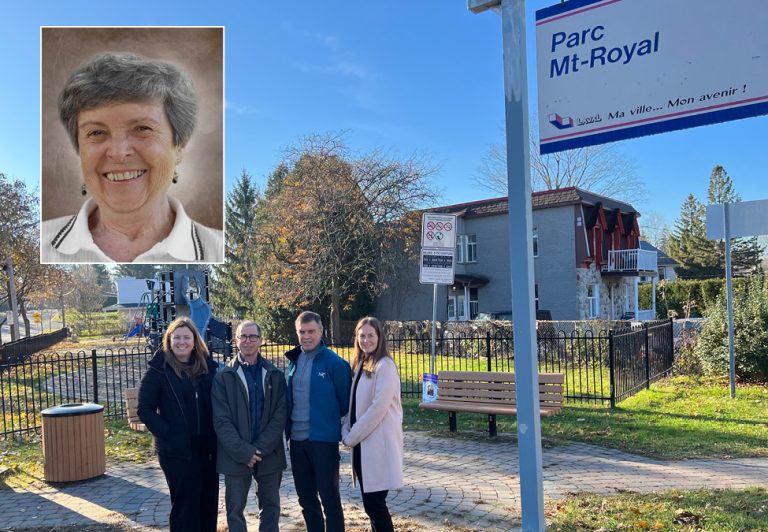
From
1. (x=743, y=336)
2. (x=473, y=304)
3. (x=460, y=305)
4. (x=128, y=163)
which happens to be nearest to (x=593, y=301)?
(x=473, y=304)

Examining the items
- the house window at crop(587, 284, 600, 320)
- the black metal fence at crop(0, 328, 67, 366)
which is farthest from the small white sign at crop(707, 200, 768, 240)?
the house window at crop(587, 284, 600, 320)

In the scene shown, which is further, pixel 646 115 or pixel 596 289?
pixel 596 289

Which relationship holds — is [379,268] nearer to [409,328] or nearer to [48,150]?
[409,328]

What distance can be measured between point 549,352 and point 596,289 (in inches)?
617

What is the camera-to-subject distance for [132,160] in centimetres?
1067

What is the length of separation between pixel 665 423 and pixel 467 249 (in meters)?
24.9

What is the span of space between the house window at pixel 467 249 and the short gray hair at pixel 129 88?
77.5 feet

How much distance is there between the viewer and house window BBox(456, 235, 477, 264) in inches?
1314

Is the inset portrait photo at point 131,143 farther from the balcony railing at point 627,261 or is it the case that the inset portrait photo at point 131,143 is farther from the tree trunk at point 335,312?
the balcony railing at point 627,261

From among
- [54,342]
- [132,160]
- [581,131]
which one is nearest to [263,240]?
[54,342]

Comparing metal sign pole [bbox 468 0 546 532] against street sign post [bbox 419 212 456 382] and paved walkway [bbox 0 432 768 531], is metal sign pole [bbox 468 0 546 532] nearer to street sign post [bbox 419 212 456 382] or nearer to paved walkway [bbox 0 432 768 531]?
paved walkway [bbox 0 432 768 531]

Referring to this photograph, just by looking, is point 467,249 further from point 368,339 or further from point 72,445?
point 368,339

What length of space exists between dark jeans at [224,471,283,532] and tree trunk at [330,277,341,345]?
23.0m

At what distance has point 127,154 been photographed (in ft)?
34.9
